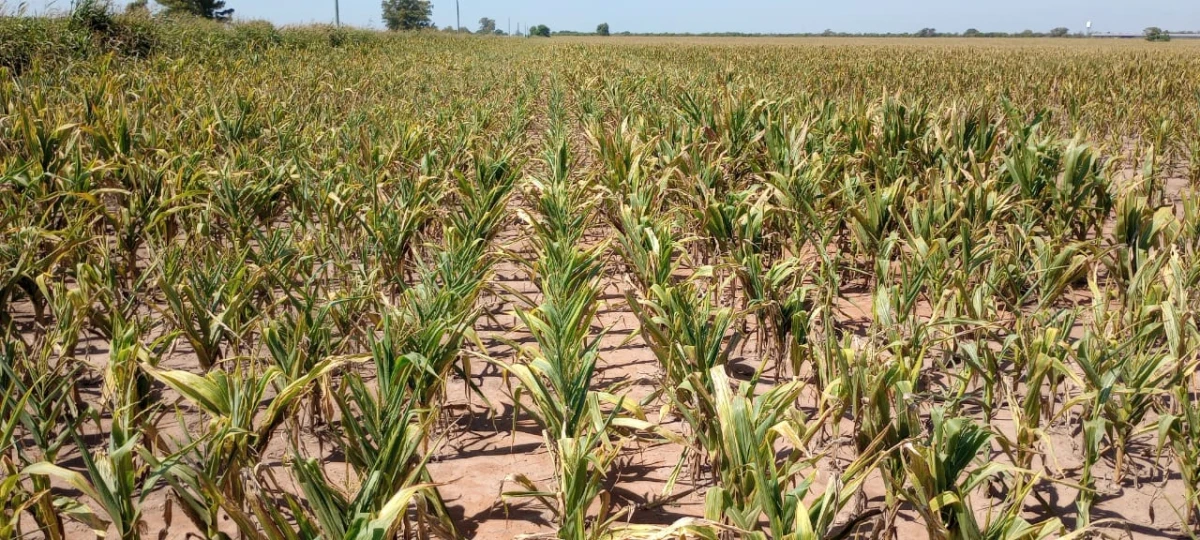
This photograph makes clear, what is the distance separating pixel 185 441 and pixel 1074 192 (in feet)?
12.4

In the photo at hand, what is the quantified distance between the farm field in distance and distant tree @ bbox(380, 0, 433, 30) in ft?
266

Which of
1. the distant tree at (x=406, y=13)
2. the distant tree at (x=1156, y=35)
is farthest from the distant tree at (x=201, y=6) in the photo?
the distant tree at (x=1156, y=35)

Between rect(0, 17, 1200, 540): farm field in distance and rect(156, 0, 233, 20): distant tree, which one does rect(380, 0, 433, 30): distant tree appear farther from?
rect(0, 17, 1200, 540): farm field in distance

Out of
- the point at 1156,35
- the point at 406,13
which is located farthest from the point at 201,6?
the point at 1156,35

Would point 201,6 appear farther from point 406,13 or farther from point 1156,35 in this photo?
point 1156,35

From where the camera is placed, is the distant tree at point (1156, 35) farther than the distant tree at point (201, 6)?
Yes

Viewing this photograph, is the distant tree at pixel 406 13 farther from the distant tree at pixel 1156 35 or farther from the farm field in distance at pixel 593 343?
the farm field in distance at pixel 593 343

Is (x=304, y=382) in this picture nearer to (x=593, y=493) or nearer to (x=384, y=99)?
(x=593, y=493)

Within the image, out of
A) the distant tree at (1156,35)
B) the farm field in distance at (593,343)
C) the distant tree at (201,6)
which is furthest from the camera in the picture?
the distant tree at (1156,35)

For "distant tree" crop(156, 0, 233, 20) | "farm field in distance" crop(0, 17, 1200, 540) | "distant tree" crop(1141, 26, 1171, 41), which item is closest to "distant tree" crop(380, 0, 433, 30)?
"distant tree" crop(156, 0, 233, 20)

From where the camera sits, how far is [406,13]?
82.6m

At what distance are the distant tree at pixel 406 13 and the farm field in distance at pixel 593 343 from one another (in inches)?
3191

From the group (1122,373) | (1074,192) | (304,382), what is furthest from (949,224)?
(304,382)

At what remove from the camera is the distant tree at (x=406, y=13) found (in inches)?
3243
